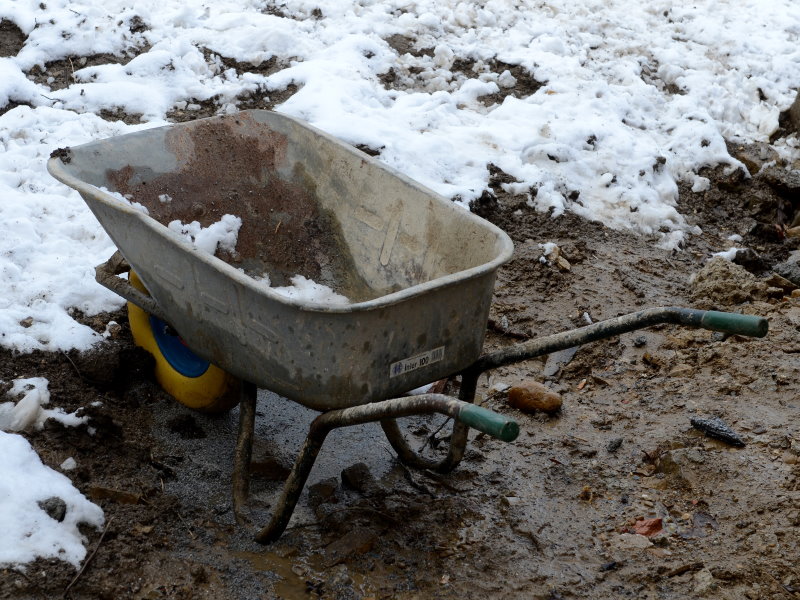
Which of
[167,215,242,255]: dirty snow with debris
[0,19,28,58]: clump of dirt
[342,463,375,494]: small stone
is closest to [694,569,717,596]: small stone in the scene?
[342,463,375,494]: small stone

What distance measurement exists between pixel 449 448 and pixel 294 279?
43.1 inches

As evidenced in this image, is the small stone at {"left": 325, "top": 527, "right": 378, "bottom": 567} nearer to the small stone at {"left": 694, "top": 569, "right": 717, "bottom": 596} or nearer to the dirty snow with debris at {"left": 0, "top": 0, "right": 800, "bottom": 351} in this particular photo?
the small stone at {"left": 694, "top": 569, "right": 717, "bottom": 596}

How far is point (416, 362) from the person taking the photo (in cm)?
302

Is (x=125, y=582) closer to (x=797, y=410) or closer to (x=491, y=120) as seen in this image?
(x=797, y=410)

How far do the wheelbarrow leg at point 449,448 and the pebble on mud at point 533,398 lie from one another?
582 millimetres

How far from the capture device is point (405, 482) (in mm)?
3674

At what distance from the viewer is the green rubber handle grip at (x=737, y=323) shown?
268cm

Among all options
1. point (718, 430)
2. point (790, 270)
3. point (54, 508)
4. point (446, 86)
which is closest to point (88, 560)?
point (54, 508)

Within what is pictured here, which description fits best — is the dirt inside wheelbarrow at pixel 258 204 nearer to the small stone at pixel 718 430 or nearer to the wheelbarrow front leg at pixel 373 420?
the wheelbarrow front leg at pixel 373 420

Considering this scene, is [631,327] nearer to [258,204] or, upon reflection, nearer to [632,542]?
[632,542]

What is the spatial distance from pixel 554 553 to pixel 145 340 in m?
1.84

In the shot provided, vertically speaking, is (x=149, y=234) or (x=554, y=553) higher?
(x=149, y=234)

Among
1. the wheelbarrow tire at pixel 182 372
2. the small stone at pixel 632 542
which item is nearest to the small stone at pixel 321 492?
the wheelbarrow tire at pixel 182 372

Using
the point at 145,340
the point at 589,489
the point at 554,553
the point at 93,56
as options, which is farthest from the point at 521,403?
the point at 93,56
